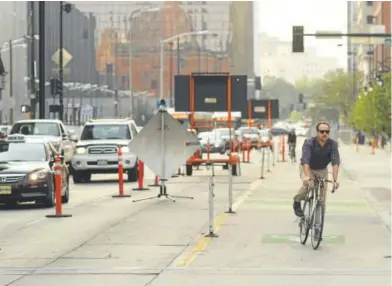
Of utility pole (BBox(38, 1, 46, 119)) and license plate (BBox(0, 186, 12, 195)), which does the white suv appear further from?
utility pole (BBox(38, 1, 46, 119))

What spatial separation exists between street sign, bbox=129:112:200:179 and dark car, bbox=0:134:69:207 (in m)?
1.86

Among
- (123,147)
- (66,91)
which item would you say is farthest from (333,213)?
(66,91)

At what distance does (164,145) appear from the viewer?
927 inches

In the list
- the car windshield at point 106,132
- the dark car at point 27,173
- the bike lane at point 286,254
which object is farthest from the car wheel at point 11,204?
the car windshield at point 106,132

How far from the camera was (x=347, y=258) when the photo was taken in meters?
14.4

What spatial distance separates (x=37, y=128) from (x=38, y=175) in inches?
570

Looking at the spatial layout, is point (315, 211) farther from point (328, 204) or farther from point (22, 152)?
point (22, 152)

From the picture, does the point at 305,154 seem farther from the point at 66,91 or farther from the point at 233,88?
the point at 66,91

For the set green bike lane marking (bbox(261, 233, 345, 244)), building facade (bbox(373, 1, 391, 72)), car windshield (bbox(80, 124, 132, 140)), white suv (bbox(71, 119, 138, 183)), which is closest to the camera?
green bike lane marking (bbox(261, 233, 345, 244))

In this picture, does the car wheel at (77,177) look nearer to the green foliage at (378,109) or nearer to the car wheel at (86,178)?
the car wheel at (86,178)

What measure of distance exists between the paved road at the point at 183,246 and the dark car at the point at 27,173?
1.26ft

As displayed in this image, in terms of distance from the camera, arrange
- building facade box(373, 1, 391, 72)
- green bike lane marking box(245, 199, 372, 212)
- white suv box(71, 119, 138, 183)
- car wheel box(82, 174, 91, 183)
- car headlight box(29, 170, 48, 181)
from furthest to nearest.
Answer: building facade box(373, 1, 391, 72) < car wheel box(82, 174, 91, 183) < white suv box(71, 119, 138, 183) < green bike lane marking box(245, 199, 372, 212) < car headlight box(29, 170, 48, 181)

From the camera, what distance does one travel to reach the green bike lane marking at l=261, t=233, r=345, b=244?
16.5 meters

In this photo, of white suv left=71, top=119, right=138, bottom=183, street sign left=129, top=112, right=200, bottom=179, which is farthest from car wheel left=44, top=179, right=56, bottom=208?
white suv left=71, top=119, right=138, bottom=183
